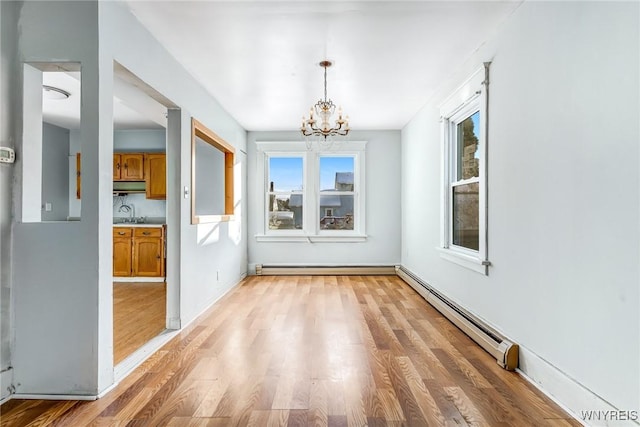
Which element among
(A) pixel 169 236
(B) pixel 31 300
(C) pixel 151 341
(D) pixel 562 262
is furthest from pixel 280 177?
(D) pixel 562 262

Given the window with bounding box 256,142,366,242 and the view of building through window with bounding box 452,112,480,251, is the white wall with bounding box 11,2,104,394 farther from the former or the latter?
the window with bounding box 256,142,366,242

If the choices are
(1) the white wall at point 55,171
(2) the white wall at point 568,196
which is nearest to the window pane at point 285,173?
(1) the white wall at point 55,171

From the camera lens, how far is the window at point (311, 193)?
6469mm

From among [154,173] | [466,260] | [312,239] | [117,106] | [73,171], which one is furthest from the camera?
[312,239]

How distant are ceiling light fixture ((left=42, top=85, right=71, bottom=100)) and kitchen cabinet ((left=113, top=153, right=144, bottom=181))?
1607 millimetres

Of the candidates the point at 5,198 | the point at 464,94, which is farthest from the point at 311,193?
the point at 5,198

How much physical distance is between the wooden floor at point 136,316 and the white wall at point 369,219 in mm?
1952

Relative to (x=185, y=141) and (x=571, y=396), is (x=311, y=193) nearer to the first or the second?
(x=185, y=141)

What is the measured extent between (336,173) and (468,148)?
3.12m

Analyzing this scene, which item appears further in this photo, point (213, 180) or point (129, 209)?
point (129, 209)

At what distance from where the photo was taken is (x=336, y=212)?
21.6 ft

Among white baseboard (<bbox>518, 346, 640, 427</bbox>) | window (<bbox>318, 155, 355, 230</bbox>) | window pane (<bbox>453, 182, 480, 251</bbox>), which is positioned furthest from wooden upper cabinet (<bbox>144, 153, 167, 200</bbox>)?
white baseboard (<bbox>518, 346, 640, 427</bbox>)

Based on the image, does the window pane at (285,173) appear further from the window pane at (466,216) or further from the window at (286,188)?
the window pane at (466,216)

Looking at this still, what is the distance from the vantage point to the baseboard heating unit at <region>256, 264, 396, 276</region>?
635cm
